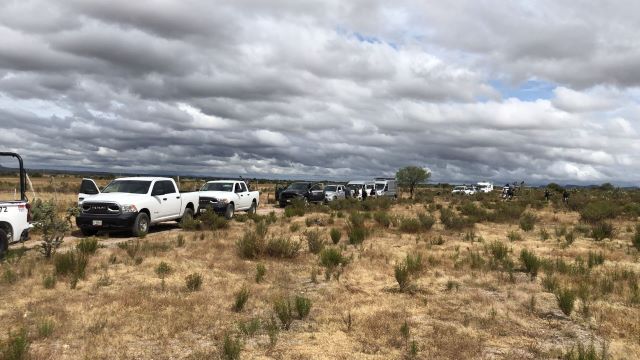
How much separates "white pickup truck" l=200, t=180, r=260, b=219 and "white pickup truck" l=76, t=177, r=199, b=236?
2541 mm

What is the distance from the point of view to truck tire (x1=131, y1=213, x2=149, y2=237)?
14.9 m

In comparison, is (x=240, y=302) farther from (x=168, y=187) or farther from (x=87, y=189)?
(x=87, y=189)

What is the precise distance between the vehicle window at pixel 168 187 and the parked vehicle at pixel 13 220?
6.44m

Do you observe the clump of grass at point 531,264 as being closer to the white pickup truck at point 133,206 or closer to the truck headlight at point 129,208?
the white pickup truck at point 133,206

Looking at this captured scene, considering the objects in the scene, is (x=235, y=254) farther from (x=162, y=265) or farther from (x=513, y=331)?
(x=513, y=331)

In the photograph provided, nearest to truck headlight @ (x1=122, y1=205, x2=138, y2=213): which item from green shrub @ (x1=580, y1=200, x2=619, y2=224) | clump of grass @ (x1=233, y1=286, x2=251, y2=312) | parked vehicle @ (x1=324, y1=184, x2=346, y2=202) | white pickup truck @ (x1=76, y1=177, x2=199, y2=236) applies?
white pickup truck @ (x1=76, y1=177, x2=199, y2=236)

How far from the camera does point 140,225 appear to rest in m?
15.2

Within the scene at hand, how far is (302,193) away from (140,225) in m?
17.3

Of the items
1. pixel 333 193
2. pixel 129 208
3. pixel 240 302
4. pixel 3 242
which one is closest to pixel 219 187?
pixel 129 208

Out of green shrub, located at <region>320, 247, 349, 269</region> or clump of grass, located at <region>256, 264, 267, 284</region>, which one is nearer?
clump of grass, located at <region>256, 264, 267, 284</region>

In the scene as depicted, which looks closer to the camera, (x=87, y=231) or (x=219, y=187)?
(x=87, y=231)

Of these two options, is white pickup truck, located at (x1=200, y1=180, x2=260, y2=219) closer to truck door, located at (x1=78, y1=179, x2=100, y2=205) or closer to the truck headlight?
truck door, located at (x1=78, y1=179, x2=100, y2=205)

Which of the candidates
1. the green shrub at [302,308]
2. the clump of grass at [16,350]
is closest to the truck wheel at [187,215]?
the green shrub at [302,308]

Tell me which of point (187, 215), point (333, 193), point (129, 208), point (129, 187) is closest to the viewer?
point (129, 208)
